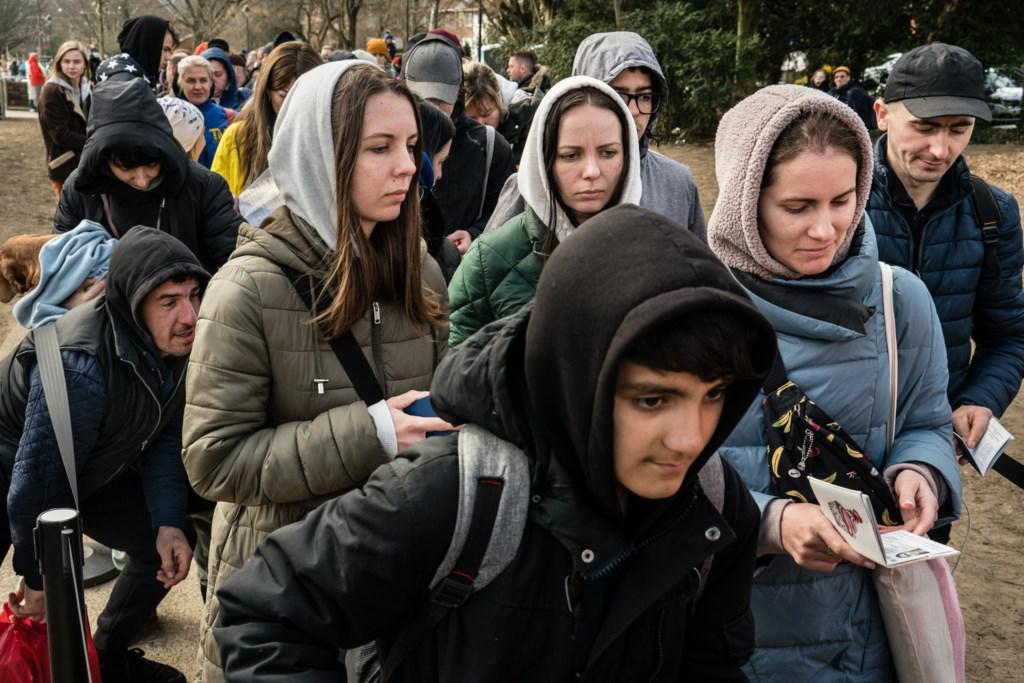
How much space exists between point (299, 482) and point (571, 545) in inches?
40.7

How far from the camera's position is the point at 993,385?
11.5ft

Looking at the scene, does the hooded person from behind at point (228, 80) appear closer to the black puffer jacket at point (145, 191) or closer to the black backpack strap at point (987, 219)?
the black puffer jacket at point (145, 191)

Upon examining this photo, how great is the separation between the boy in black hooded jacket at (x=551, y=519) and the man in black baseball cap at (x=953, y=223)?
2139 millimetres

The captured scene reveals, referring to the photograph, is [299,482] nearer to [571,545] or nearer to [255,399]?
[255,399]

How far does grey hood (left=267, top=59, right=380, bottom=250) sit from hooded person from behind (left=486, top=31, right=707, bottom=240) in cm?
132

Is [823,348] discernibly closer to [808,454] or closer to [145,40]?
[808,454]

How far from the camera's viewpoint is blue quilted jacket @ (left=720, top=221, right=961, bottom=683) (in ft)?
7.43

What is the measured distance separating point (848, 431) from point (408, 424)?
1.02 m

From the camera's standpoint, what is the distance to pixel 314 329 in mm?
2512

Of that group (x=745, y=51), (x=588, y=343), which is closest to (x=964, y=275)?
(x=588, y=343)

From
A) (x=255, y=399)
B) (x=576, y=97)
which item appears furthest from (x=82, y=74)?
Answer: (x=255, y=399)

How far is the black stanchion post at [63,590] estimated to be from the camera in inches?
111

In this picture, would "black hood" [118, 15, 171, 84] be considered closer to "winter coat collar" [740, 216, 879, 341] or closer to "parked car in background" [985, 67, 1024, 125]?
"winter coat collar" [740, 216, 879, 341]

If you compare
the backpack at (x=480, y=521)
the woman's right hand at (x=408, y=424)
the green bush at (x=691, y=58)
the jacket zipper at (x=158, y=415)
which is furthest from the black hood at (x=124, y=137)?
the green bush at (x=691, y=58)
